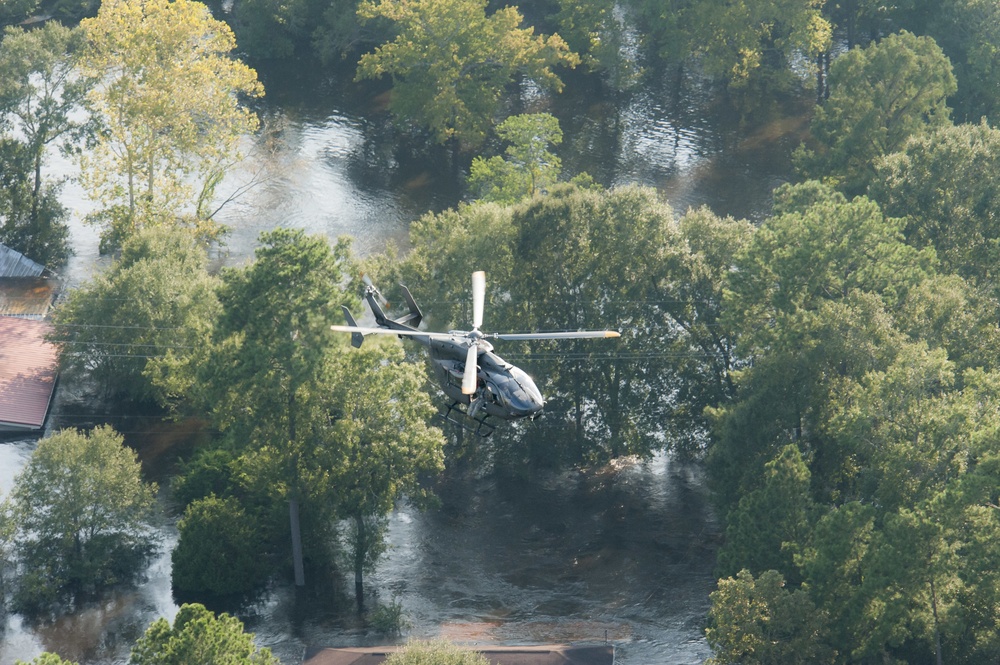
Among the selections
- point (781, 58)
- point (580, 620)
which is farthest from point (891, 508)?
point (781, 58)

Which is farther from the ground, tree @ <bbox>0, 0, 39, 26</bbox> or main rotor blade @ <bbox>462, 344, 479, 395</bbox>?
tree @ <bbox>0, 0, 39, 26</bbox>

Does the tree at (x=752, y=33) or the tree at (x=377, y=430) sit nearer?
the tree at (x=377, y=430)

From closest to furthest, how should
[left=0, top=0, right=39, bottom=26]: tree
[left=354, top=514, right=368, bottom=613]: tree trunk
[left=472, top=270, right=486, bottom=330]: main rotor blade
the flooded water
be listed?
[left=472, top=270, right=486, bottom=330]: main rotor blade < the flooded water < [left=354, top=514, right=368, bottom=613]: tree trunk < [left=0, top=0, right=39, bottom=26]: tree

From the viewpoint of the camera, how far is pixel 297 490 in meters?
93.6

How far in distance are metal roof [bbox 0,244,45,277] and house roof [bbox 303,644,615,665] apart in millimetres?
53324

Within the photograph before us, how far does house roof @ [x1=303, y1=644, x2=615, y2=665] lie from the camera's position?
86.5 meters

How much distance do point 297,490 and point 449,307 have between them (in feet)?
53.9

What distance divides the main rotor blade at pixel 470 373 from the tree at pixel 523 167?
48.5m

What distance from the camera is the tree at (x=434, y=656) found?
78250 mm

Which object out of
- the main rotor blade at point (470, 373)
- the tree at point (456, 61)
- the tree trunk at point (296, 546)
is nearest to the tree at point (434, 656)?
the main rotor blade at point (470, 373)

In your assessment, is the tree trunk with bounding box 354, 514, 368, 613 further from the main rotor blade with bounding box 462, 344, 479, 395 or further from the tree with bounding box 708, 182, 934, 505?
A: the main rotor blade with bounding box 462, 344, 479, 395

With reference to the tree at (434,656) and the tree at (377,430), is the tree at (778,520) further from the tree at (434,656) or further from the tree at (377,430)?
the tree at (377,430)

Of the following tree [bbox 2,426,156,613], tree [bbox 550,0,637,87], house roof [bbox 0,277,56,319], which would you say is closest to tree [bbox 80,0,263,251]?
house roof [bbox 0,277,56,319]

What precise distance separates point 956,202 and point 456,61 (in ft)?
165
